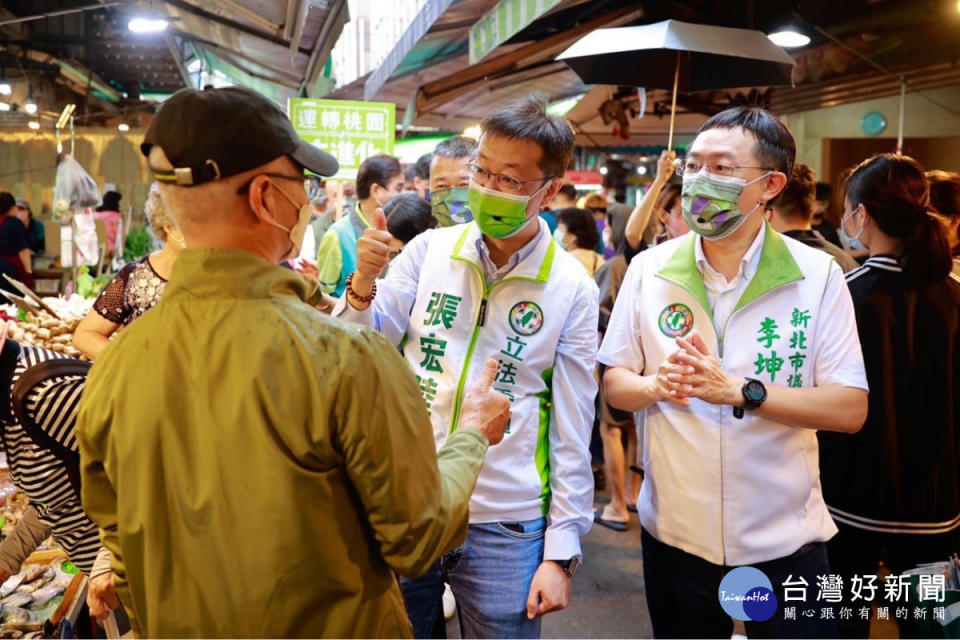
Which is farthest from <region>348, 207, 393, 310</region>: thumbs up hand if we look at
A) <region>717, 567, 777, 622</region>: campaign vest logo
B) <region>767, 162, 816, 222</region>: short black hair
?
<region>767, 162, 816, 222</region>: short black hair

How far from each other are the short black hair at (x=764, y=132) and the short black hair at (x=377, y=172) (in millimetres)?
3169

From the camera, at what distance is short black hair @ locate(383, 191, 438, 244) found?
178 inches

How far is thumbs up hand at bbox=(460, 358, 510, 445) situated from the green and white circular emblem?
42 cm

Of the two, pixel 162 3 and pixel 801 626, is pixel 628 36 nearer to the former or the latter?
pixel 801 626

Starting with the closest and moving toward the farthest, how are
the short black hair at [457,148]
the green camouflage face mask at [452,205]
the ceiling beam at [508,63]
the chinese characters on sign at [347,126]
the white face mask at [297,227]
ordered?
the white face mask at [297,227]
the green camouflage face mask at [452,205]
the short black hair at [457,148]
the chinese characters on sign at [347,126]
the ceiling beam at [508,63]

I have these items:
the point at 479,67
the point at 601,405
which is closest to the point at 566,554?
the point at 601,405

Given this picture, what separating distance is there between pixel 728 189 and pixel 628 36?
183 cm

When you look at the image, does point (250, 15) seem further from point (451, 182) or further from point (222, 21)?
point (451, 182)

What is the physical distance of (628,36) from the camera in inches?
159

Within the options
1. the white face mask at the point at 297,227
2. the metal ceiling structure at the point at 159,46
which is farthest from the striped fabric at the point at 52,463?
the metal ceiling structure at the point at 159,46

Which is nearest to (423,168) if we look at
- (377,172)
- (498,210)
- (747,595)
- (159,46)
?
(377,172)

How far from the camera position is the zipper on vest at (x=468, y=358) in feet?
7.64

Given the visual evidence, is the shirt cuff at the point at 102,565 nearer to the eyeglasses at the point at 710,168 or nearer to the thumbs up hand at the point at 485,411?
the thumbs up hand at the point at 485,411

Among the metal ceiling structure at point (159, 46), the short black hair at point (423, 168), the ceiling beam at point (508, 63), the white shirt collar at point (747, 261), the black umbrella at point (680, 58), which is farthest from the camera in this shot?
the metal ceiling structure at point (159, 46)
